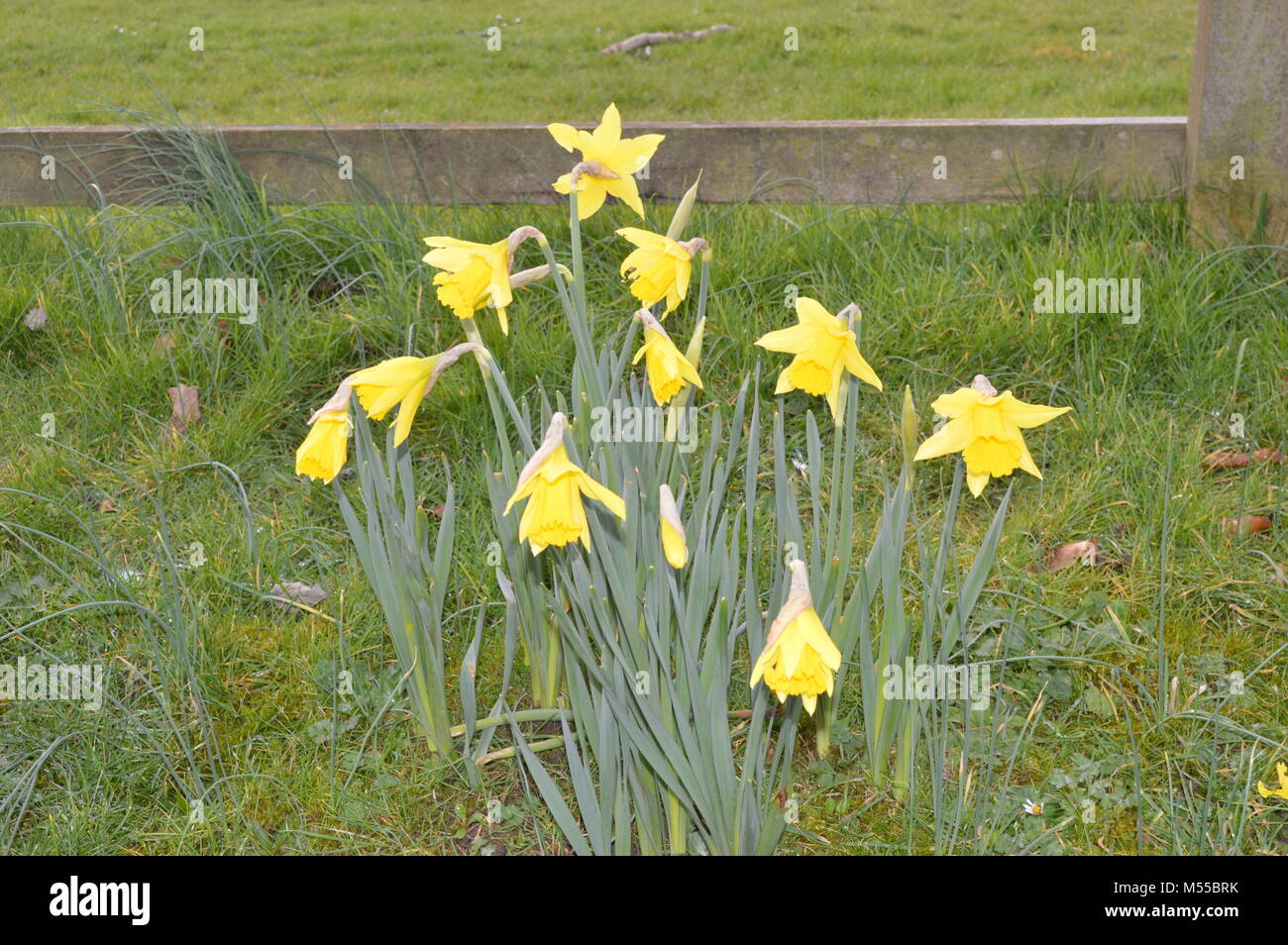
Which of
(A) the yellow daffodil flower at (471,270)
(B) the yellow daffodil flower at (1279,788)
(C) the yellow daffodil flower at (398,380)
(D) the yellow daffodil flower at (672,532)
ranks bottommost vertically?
(B) the yellow daffodil flower at (1279,788)

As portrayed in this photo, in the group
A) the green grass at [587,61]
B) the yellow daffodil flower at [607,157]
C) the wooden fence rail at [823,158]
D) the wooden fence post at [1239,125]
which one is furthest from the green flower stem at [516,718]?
the green grass at [587,61]

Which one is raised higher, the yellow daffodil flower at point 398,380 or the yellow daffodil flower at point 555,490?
the yellow daffodil flower at point 398,380

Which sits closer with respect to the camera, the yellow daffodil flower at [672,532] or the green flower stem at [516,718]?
the yellow daffodil flower at [672,532]

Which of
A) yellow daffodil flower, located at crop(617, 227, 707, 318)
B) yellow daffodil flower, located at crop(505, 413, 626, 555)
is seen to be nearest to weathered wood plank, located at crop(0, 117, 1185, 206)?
yellow daffodil flower, located at crop(617, 227, 707, 318)

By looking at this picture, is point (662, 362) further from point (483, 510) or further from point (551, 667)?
point (483, 510)

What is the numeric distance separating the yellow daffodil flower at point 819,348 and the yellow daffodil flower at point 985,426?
123 mm

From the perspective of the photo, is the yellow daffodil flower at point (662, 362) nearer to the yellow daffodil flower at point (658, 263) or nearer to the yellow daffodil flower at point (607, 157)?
the yellow daffodil flower at point (658, 263)

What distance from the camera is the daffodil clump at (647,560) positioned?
1.65m

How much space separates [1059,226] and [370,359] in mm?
2065

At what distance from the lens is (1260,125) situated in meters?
3.14

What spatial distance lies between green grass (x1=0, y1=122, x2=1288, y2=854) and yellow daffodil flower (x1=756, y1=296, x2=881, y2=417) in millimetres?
634

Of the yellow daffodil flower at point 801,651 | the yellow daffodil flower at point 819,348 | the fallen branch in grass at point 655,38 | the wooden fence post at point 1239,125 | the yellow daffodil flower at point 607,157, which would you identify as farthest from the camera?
the fallen branch in grass at point 655,38

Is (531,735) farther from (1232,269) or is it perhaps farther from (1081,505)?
(1232,269)
